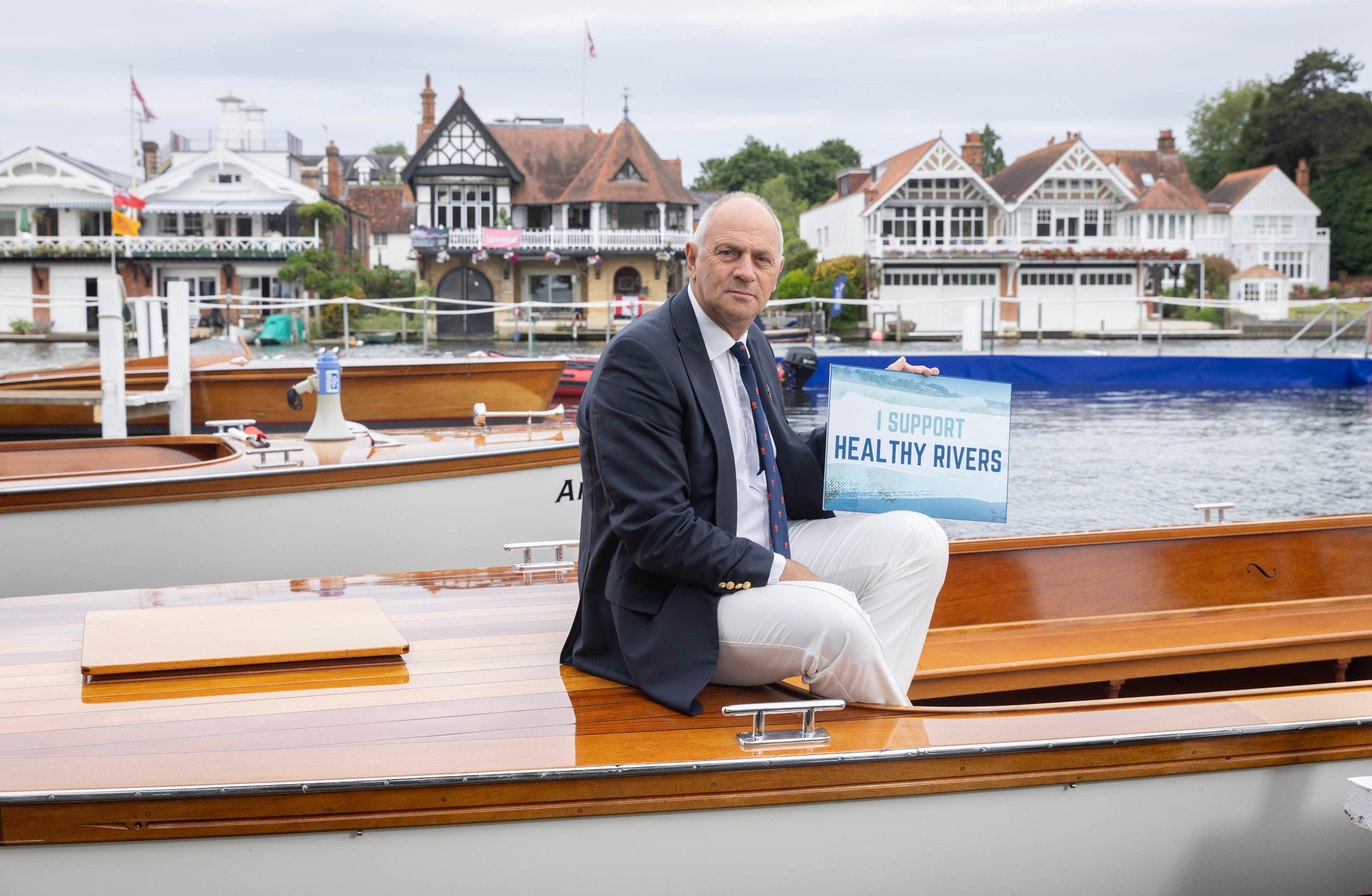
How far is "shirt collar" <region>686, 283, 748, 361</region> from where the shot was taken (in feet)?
7.52

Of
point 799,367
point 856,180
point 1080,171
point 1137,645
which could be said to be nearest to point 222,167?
point 856,180

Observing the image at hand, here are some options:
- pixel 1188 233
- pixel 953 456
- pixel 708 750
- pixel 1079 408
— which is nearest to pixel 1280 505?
→ pixel 1079 408

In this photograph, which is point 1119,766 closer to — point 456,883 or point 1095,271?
point 456,883

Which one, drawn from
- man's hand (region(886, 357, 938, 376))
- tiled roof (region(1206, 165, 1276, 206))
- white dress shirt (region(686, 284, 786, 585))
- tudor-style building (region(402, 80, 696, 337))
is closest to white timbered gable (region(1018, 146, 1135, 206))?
tiled roof (region(1206, 165, 1276, 206))

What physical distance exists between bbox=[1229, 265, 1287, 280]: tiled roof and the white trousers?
49662 mm

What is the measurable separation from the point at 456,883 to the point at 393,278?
1538 inches

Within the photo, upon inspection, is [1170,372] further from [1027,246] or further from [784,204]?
[784,204]

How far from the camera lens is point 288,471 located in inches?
199

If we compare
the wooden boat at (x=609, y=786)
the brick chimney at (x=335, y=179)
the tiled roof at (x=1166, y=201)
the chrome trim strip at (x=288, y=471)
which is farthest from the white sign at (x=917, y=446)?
the brick chimney at (x=335, y=179)

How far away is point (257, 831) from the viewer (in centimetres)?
190

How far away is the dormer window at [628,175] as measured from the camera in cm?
3594

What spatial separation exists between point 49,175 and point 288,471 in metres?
40.0

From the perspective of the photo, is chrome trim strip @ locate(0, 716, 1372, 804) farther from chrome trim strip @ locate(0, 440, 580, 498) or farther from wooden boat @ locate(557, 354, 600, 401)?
wooden boat @ locate(557, 354, 600, 401)

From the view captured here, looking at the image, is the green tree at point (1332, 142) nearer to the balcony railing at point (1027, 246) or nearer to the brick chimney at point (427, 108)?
the balcony railing at point (1027, 246)
